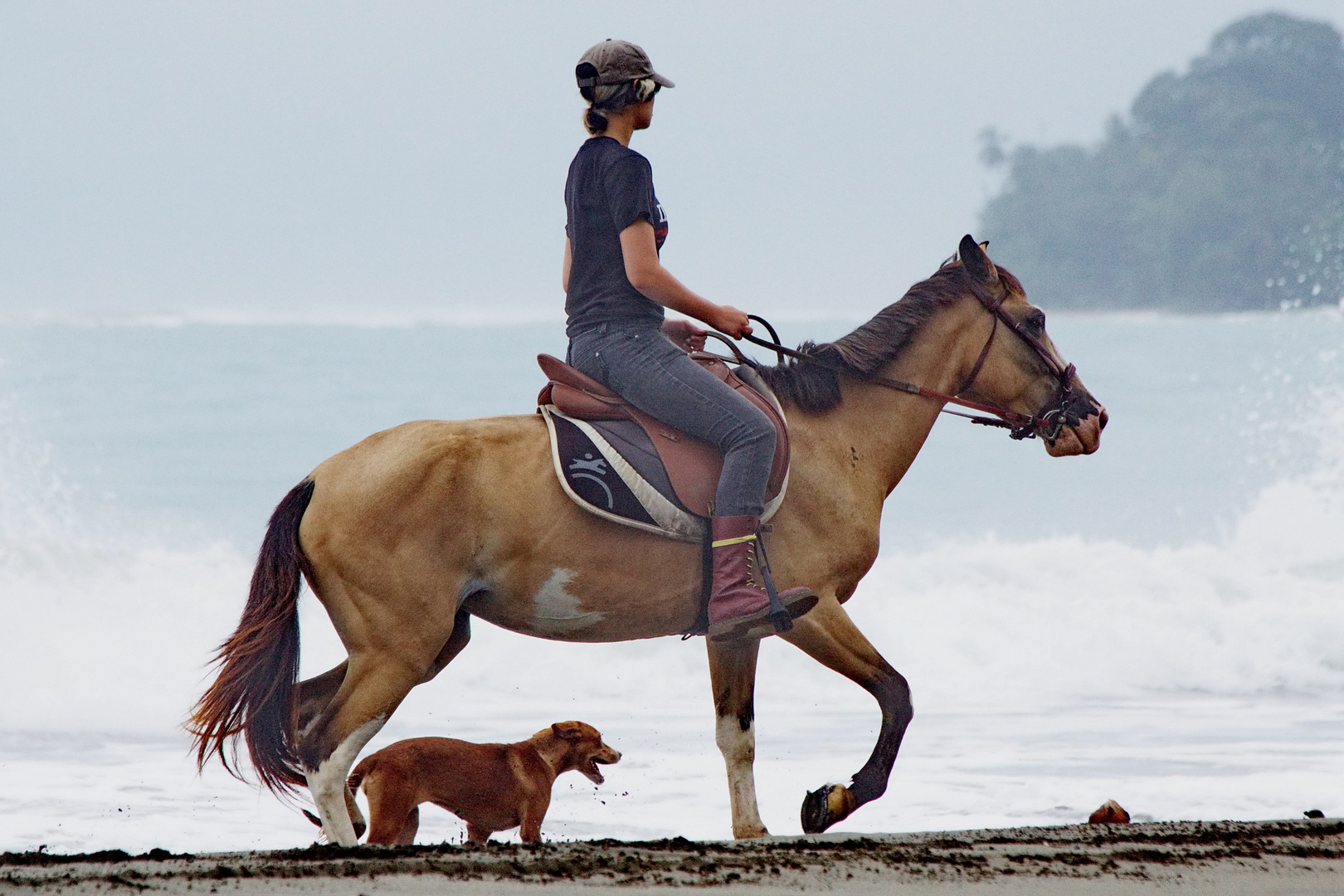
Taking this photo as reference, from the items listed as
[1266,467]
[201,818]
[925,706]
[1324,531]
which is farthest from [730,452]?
[1266,467]

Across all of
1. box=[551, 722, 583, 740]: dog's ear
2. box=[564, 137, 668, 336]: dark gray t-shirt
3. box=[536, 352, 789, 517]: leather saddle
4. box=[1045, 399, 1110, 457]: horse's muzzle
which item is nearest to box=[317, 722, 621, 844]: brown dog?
box=[551, 722, 583, 740]: dog's ear

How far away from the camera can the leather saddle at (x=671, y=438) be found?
537cm

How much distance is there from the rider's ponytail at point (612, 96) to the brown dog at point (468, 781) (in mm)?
2286

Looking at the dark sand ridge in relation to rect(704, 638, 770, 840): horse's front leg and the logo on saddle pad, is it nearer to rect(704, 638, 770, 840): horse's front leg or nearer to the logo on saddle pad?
rect(704, 638, 770, 840): horse's front leg

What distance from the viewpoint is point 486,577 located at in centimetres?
526

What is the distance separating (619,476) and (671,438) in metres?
0.25

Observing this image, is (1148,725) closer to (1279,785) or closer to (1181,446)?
(1279,785)

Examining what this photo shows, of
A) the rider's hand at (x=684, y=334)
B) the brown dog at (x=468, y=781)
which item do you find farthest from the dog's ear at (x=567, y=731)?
the rider's hand at (x=684, y=334)

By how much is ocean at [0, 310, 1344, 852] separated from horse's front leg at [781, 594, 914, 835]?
2060 mm

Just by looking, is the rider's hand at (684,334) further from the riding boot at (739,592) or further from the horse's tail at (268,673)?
the horse's tail at (268,673)

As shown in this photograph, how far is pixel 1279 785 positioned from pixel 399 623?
5.22 meters

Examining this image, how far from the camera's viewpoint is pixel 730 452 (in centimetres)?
533

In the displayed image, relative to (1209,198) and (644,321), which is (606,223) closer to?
(644,321)

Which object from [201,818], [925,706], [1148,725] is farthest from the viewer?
[925,706]
